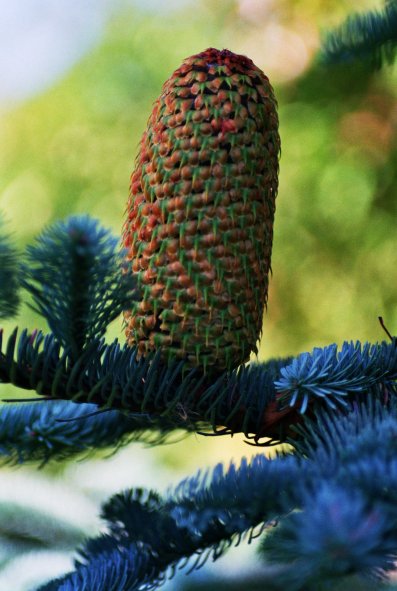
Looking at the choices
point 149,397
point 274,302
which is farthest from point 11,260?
point 274,302

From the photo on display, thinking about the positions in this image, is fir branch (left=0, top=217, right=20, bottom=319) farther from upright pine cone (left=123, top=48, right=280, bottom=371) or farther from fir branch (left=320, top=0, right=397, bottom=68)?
fir branch (left=320, top=0, right=397, bottom=68)

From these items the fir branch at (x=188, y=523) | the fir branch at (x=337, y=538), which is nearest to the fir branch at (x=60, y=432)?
the fir branch at (x=188, y=523)

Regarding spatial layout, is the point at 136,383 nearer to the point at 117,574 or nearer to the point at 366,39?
the point at 117,574

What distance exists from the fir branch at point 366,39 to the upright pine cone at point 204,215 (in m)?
0.22

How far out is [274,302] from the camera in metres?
0.82

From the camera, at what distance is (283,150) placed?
83 centimetres

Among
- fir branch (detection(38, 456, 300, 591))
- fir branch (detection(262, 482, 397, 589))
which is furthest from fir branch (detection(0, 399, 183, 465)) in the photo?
fir branch (detection(262, 482, 397, 589))

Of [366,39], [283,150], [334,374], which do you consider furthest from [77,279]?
[283,150]

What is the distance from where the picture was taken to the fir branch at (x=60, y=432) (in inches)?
16.0

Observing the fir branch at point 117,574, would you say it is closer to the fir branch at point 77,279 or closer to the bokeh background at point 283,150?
the fir branch at point 77,279

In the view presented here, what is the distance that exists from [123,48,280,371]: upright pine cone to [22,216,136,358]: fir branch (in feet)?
0.18

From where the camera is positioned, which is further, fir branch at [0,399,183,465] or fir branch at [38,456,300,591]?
fir branch at [0,399,183,465]

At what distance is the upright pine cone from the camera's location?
0.32 meters

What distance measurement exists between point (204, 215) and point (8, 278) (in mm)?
103
